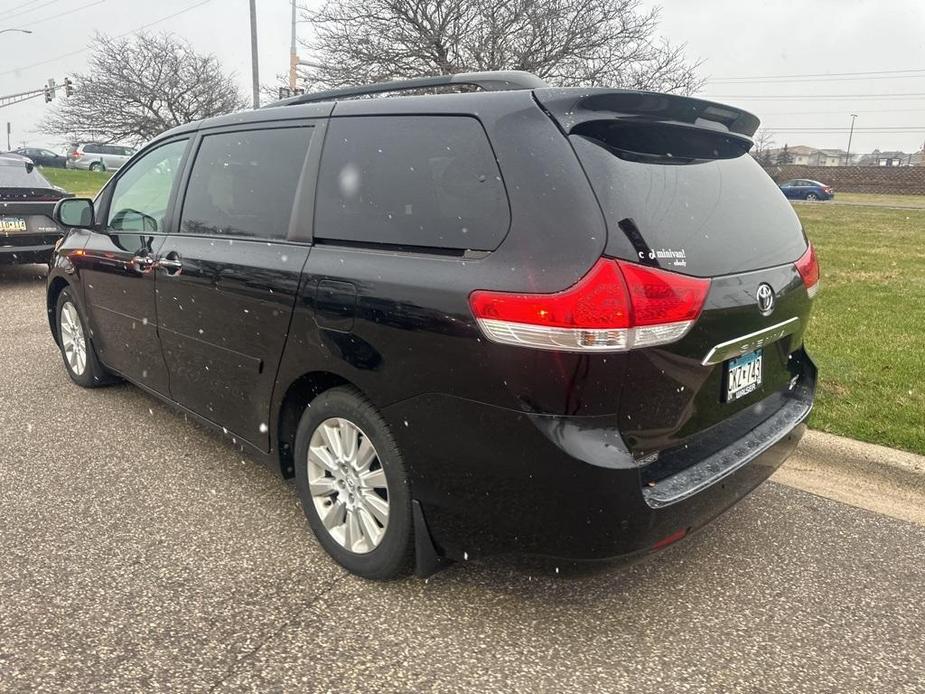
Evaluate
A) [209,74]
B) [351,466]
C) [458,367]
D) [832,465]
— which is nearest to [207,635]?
[351,466]

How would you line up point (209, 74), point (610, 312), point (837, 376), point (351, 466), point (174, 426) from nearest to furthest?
point (610, 312) < point (351, 466) < point (174, 426) < point (837, 376) < point (209, 74)

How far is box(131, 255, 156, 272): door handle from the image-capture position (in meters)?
3.54

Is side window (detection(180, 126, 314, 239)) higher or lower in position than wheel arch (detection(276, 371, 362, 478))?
higher

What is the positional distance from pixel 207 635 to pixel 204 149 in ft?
7.35

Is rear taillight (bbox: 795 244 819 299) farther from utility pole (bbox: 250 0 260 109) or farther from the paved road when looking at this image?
utility pole (bbox: 250 0 260 109)

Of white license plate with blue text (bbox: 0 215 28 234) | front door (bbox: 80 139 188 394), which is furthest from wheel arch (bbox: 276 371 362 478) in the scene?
white license plate with blue text (bbox: 0 215 28 234)

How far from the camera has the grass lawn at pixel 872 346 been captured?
3.91 metres

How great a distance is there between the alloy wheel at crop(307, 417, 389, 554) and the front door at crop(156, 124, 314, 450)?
35 centimetres

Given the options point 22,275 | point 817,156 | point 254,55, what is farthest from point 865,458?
point 817,156

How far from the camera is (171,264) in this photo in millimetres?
3367

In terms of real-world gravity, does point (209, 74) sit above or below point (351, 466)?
above

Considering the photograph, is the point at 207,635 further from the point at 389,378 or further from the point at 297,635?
the point at 389,378

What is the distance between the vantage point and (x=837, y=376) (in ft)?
15.4

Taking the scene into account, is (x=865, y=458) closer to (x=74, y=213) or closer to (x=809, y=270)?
(x=809, y=270)
